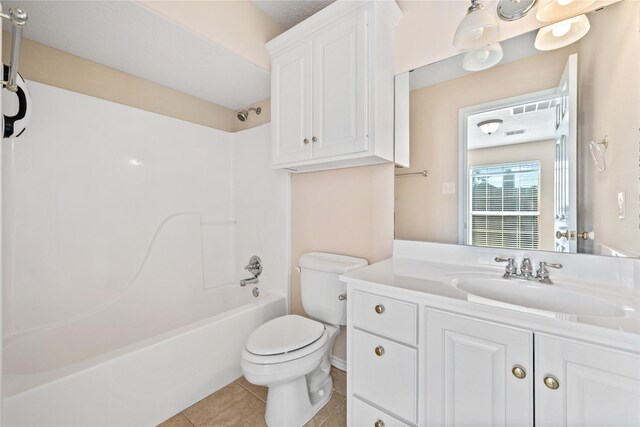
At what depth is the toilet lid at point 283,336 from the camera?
132 cm

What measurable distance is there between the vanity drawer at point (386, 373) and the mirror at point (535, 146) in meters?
0.65

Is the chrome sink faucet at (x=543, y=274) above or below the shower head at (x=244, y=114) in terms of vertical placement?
below

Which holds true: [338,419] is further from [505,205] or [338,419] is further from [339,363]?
[505,205]

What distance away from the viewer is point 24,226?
1543 mm

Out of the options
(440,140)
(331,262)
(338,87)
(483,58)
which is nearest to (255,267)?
(331,262)

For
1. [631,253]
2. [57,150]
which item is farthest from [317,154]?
[57,150]

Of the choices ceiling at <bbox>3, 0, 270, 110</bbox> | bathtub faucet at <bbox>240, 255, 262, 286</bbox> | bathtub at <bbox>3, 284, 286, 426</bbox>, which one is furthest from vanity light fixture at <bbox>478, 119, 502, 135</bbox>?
bathtub faucet at <bbox>240, 255, 262, 286</bbox>

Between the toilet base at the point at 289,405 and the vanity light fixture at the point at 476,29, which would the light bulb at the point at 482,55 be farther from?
the toilet base at the point at 289,405

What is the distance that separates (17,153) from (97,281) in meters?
0.87

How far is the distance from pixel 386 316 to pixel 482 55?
Answer: 131 cm

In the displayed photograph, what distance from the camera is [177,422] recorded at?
1.41 meters

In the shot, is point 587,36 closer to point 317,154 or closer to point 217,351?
point 317,154

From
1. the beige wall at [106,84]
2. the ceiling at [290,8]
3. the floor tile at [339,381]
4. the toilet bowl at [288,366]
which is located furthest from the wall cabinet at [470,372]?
the beige wall at [106,84]

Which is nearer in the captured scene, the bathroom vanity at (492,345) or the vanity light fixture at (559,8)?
the bathroom vanity at (492,345)
